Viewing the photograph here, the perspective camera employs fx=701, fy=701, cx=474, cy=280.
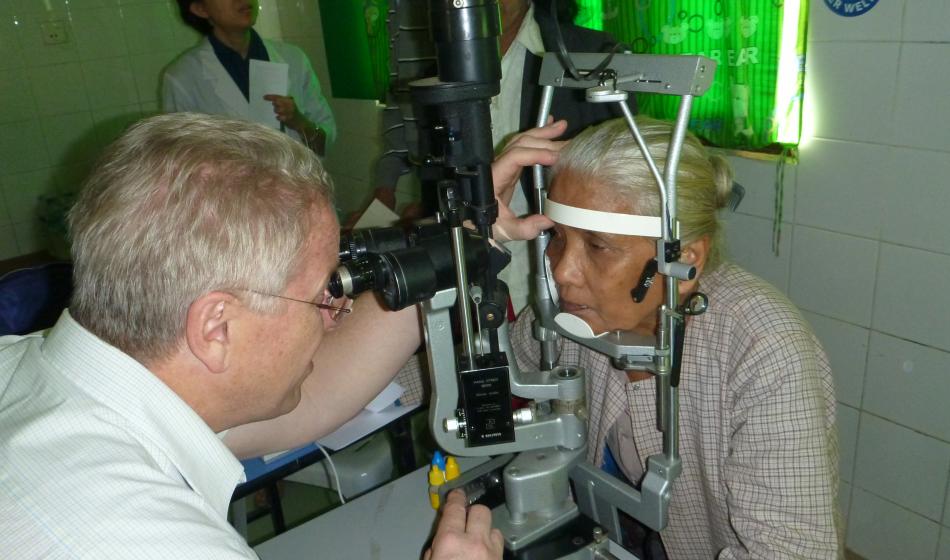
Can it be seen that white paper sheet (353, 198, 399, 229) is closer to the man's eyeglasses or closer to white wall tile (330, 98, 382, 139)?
the man's eyeglasses

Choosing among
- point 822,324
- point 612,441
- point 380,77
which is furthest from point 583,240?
point 380,77

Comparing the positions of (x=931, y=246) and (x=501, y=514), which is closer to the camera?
(x=501, y=514)

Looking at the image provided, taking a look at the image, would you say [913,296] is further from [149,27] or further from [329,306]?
[149,27]

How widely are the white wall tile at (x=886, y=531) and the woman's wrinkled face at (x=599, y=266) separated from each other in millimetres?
1357

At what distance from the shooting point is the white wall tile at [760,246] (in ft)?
7.00

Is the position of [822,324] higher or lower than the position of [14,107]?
lower

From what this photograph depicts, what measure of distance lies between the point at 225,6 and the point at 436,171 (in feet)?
6.34

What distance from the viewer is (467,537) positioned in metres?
0.98

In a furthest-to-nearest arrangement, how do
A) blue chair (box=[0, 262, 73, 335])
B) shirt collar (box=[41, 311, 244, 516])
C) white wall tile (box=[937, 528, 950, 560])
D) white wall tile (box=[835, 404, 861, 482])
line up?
white wall tile (box=[835, 404, 861, 482]) → white wall tile (box=[937, 528, 950, 560]) → blue chair (box=[0, 262, 73, 335]) → shirt collar (box=[41, 311, 244, 516])

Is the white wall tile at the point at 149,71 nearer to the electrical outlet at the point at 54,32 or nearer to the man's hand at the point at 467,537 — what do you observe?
the electrical outlet at the point at 54,32

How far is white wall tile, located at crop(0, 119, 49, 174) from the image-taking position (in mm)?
3344

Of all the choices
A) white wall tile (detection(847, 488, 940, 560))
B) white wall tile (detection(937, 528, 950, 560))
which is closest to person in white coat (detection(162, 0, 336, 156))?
white wall tile (detection(847, 488, 940, 560))

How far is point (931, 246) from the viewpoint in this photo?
180cm

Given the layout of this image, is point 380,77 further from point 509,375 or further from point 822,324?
point 509,375
